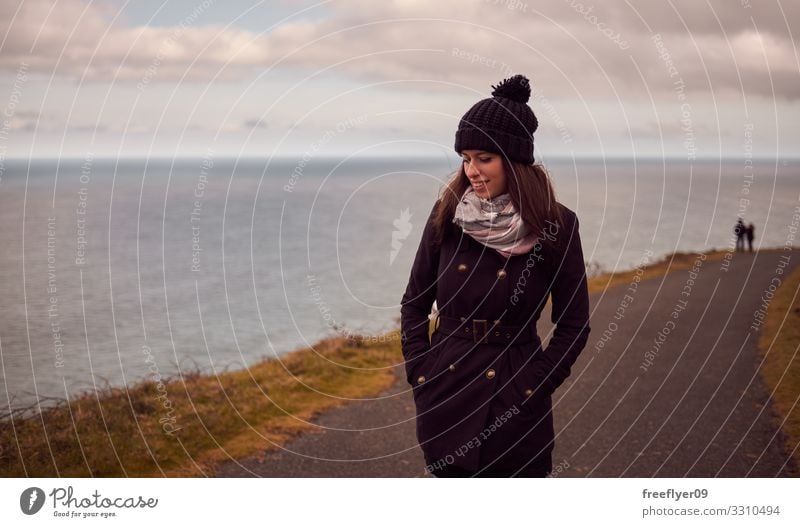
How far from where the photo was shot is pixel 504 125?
3.63m

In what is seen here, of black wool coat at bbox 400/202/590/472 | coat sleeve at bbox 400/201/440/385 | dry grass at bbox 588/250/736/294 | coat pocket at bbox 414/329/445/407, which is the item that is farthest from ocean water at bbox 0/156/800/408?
coat pocket at bbox 414/329/445/407

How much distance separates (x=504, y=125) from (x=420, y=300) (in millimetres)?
966

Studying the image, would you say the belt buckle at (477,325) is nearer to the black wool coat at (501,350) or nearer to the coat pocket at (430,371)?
the black wool coat at (501,350)

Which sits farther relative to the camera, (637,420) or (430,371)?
(637,420)

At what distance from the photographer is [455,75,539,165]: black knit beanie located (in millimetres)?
3617

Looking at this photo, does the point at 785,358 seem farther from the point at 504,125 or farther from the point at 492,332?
the point at 504,125

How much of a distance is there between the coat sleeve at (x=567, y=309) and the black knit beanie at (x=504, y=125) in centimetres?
43

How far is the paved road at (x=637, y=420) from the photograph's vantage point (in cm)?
618

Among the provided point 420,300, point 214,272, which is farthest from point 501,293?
point 214,272

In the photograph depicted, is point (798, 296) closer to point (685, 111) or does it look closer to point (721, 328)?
point (721, 328)

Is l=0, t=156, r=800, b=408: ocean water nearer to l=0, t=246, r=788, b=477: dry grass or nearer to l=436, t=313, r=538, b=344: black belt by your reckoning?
l=0, t=246, r=788, b=477: dry grass

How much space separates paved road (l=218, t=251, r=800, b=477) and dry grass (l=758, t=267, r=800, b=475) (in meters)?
0.10

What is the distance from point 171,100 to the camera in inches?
975

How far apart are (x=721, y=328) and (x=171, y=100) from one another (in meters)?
19.7
